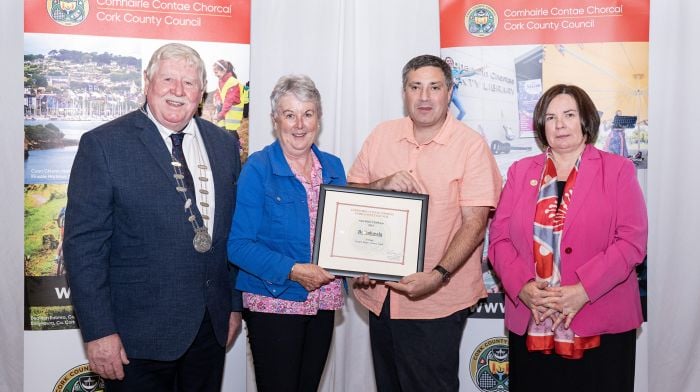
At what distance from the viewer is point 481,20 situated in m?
3.67

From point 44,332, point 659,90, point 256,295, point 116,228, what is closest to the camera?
point 116,228

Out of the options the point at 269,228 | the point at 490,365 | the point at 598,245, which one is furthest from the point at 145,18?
the point at 490,365

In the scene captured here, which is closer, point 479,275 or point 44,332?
point 479,275

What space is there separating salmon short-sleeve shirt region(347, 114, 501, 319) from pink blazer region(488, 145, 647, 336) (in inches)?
7.2

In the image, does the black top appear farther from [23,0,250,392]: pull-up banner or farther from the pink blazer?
[23,0,250,392]: pull-up banner

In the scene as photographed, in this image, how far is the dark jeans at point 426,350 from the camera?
2738 mm

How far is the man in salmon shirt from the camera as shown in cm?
274

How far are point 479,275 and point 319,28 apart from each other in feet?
6.55

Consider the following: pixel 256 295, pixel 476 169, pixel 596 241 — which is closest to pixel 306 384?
pixel 256 295

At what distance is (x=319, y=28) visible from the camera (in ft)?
13.1

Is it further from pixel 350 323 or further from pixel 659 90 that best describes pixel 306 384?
pixel 659 90

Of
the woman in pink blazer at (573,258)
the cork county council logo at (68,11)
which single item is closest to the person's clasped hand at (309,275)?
the woman in pink blazer at (573,258)

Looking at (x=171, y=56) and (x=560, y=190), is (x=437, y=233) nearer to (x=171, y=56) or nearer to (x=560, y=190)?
(x=560, y=190)

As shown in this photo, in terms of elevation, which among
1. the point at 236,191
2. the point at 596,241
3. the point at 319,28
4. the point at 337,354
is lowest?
the point at 337,354
